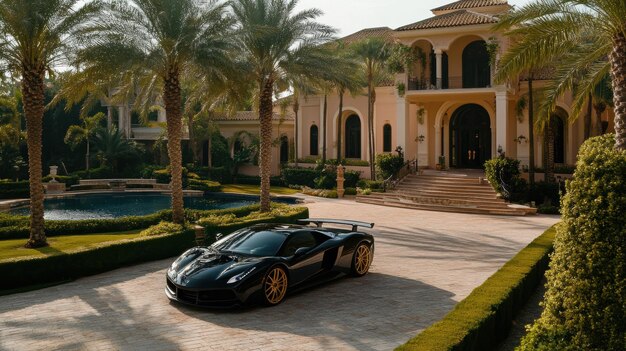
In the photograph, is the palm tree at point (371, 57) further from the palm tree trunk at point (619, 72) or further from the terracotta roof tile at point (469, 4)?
the palm tree trunk at point (619, 72)

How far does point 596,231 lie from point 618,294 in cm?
65

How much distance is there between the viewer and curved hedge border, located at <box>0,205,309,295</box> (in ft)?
36.4

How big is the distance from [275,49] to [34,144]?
9.63 m

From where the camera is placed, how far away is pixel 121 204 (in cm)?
3072

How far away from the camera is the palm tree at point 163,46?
51.4ft

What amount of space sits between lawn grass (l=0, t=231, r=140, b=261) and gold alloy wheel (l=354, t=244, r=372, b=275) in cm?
608

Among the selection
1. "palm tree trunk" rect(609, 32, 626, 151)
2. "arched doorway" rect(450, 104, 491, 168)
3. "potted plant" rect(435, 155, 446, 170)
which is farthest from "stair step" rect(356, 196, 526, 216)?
"palm tree trunk" rect(609, 32, 626, 151)

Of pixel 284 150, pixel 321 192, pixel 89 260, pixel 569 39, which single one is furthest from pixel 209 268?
pixel 284 150

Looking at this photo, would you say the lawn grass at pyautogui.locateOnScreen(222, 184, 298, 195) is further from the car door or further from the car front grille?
the car front grille

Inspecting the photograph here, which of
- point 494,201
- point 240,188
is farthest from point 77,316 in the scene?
point 240,188

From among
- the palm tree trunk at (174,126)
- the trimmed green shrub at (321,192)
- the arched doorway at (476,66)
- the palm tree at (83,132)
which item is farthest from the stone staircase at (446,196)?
the palm tree at (83,132)

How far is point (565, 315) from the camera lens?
20.1 feet

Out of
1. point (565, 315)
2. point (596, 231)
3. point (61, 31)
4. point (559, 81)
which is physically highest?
point (61, 31)

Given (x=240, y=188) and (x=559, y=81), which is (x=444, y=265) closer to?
(x=559, y=81)
